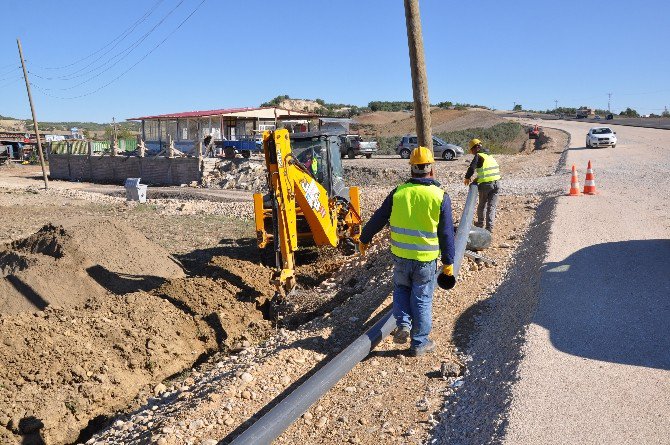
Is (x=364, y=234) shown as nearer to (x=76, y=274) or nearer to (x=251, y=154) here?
(x=76, y=274)

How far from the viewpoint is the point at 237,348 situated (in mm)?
8078

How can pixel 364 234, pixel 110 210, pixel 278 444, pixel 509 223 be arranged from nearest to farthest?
1. pixel 278 444
2. pixel 364 234
3. pixel 509 223
4. pixel 110 210

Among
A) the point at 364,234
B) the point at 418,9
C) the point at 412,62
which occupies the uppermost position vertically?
the point at 418,9

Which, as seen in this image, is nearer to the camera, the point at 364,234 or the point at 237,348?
the point at 364,234

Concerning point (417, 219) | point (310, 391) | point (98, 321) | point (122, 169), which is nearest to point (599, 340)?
point (417, 219)

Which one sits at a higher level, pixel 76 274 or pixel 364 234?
pixel 364 234

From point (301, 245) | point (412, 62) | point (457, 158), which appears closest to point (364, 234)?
point (412, 62)

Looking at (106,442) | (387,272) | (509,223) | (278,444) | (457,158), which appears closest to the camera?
(278,444)

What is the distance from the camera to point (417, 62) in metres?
9.77

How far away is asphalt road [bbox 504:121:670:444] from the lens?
171 inches

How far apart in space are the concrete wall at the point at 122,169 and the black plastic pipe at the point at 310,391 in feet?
87.6

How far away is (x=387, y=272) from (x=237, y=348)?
2519mm

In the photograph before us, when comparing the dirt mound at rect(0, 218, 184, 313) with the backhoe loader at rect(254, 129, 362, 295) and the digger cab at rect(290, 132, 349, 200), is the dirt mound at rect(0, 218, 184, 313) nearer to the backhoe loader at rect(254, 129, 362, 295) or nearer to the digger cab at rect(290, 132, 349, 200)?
the backhoe loader at rect(254, 129, 362, 295)

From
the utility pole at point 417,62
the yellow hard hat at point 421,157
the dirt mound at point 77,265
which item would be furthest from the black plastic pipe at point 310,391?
the dirt mound at point 77,265
